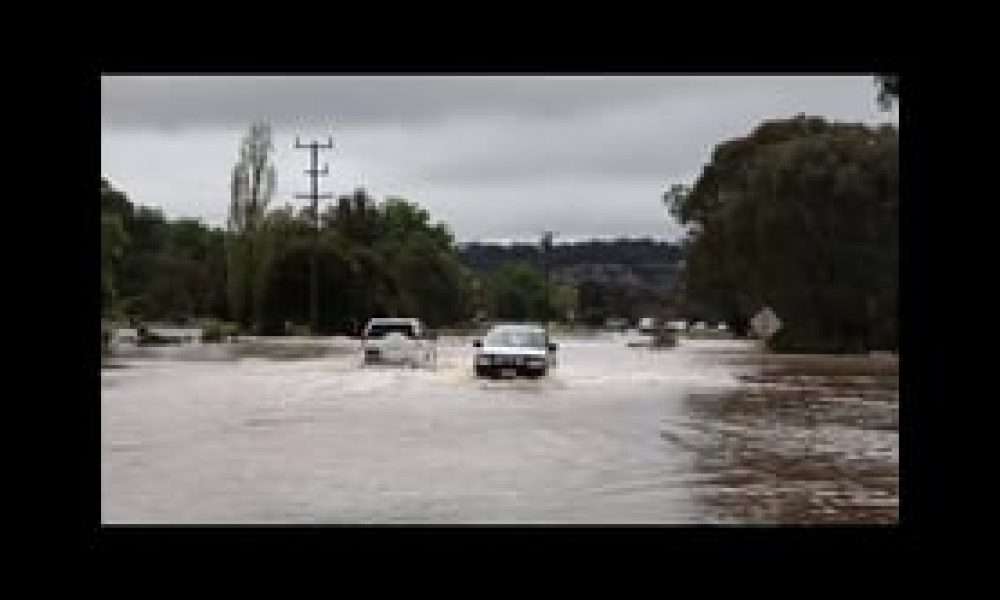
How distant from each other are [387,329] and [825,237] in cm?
2716

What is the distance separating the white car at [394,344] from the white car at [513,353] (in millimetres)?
7129

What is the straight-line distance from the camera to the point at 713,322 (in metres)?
146

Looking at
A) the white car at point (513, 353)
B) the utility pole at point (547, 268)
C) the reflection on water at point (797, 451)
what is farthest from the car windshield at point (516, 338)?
the utility pole at point (547, 268)

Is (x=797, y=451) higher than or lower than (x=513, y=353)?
lower

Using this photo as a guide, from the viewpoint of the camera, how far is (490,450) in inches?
877

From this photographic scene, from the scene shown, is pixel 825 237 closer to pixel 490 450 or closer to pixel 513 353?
pixel 513 353

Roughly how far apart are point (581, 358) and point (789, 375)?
15808 millimetres

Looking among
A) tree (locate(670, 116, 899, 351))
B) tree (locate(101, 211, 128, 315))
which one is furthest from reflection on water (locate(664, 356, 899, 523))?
tree (locate(101, 211, 128, 315))

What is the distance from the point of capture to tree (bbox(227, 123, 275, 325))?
99.1 m
